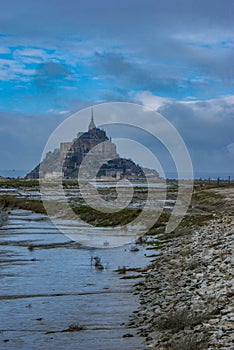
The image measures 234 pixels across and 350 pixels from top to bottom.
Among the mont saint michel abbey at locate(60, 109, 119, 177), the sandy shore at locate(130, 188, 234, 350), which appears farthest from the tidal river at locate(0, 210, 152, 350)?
the mont saint michel abbey at locate(60, 109, 119, 177)

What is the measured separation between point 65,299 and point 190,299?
4.95 meters

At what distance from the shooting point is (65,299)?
17.6m

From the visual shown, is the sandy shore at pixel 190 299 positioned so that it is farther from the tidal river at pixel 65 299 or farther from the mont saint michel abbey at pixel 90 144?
the mont saint michel abbey at pixel 90 144

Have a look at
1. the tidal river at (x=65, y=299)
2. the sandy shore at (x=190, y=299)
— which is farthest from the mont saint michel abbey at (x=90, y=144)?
the sandy shore at (x=190, y=299)

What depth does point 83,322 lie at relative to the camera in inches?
572

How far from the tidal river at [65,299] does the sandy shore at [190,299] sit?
0.62 metres

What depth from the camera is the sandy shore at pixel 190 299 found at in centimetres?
1131

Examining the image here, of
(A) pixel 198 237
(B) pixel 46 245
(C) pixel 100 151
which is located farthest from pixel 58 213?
(C) pixel 100 151

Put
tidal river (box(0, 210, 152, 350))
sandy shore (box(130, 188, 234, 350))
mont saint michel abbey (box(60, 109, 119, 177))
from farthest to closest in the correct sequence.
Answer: mont saint michel abbey (box(60, 109, 119, 177))
tidal river (box(0, 210, 152, 350))
sandy shore (box(130, 188, 234, 350))

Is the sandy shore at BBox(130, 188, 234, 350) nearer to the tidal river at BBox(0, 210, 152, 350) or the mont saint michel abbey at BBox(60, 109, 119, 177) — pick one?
the tidal river at BBox(0, 210, 152, 350)

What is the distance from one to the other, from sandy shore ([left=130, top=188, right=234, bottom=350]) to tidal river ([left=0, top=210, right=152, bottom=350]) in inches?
24.5

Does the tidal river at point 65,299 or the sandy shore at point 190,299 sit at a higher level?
the sandy shore at point 190,299

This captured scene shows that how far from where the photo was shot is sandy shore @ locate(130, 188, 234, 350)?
445 inches

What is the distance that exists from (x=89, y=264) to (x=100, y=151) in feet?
488
